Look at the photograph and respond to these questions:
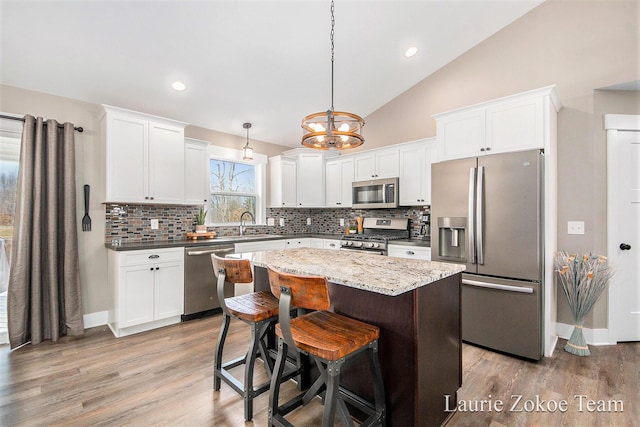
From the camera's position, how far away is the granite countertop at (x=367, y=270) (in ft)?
4.71

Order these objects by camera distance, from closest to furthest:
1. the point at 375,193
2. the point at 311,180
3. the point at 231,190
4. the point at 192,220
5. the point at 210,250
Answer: the point at 210,250 < the point at 192,220 < the point at 375,193 < the point at 231,190 < the point at 311,180

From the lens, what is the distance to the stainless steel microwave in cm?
425

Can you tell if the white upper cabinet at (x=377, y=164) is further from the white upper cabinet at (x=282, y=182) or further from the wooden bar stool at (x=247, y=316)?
the wooden bar stool at (x=247, y=316)

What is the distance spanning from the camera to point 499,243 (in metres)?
2.74

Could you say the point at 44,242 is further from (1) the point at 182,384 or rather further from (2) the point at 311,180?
(2) the point at 311,180

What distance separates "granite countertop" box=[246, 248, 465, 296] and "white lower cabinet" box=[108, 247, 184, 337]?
1718mm

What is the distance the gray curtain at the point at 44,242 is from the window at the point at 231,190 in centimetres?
173

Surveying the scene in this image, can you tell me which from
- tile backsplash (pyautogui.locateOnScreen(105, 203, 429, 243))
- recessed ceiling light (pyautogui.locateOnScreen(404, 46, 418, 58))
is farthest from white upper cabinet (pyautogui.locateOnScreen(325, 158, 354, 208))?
recessed ceiling light (pyautogui.locateOnScreen(404, 46, 418, 58))

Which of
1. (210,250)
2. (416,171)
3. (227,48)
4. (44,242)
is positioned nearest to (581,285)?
(416,171)

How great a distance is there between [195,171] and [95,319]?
2.06 meters

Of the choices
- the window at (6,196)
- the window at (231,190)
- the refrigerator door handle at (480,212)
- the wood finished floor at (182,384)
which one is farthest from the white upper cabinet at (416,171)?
the window at (6,196)

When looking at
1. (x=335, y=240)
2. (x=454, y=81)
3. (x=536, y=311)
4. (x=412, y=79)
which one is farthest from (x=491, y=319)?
(x=412, y=79)

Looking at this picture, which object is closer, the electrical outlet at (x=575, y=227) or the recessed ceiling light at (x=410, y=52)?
the electrical outlet at (x=575, y=227)

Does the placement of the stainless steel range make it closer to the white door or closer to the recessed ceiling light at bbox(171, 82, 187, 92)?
the white door
